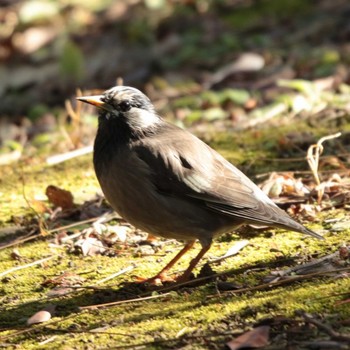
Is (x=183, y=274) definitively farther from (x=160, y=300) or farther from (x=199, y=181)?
(x=199, y=181)

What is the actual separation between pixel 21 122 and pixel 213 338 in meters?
6.94

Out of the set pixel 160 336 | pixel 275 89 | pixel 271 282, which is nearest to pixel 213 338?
pixel 160 336

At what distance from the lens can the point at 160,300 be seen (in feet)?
13.8

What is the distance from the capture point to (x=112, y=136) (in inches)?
191

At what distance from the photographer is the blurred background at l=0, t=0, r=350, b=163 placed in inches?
319

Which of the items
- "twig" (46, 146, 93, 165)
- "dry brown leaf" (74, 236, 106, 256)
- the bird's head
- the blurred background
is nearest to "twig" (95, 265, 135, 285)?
"dry brown leaf" (74, 236, 106, 256)

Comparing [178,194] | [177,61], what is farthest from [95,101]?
[177,61]

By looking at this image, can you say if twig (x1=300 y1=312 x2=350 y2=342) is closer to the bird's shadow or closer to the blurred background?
the bird's shadow

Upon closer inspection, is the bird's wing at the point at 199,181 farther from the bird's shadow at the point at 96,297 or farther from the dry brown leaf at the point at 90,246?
the dry brown leaf at the point at 90,246

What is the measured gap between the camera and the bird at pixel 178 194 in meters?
4.55

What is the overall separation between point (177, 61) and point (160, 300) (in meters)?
7.24

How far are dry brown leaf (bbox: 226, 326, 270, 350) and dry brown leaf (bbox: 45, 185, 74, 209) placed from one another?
2576mm

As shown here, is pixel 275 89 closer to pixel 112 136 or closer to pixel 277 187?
pixel 277 187

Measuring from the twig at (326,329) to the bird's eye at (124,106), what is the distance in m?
1.93
